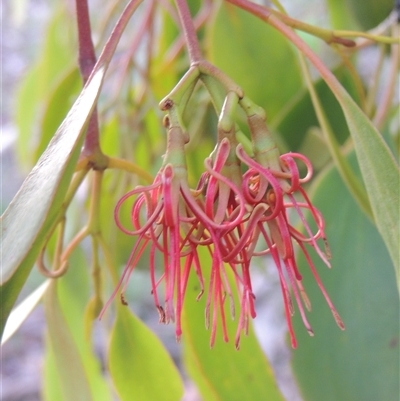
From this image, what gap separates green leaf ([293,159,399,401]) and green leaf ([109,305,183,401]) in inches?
4.3

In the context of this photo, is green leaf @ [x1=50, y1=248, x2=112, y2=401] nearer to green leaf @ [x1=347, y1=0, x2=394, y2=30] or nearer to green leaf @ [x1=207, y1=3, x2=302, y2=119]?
green leaf @ [x1=207, y1=3, x2=302, y2=119]

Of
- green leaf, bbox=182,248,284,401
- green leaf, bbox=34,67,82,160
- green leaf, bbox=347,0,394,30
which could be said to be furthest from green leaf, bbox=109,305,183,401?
green leaf, bbox=347,0,394,30

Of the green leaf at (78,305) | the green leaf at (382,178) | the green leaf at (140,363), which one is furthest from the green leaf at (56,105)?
the green leaf at (382,178)

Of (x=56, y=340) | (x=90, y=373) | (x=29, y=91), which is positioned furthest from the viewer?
(x=29, y=91)

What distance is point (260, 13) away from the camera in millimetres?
283

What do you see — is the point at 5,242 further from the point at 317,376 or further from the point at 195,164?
the point at 195,164

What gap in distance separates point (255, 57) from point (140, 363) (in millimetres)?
338

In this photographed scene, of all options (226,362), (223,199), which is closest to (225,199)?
(223,199)

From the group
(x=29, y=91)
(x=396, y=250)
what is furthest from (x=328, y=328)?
(x=29, y=91)

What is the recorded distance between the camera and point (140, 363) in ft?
1.26

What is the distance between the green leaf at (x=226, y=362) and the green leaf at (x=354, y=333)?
6 cm

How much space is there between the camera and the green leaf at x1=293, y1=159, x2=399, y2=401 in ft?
1.35

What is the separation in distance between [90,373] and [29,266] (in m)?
0.32

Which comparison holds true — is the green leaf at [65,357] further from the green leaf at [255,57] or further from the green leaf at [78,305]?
the green leaf at [255,57]
